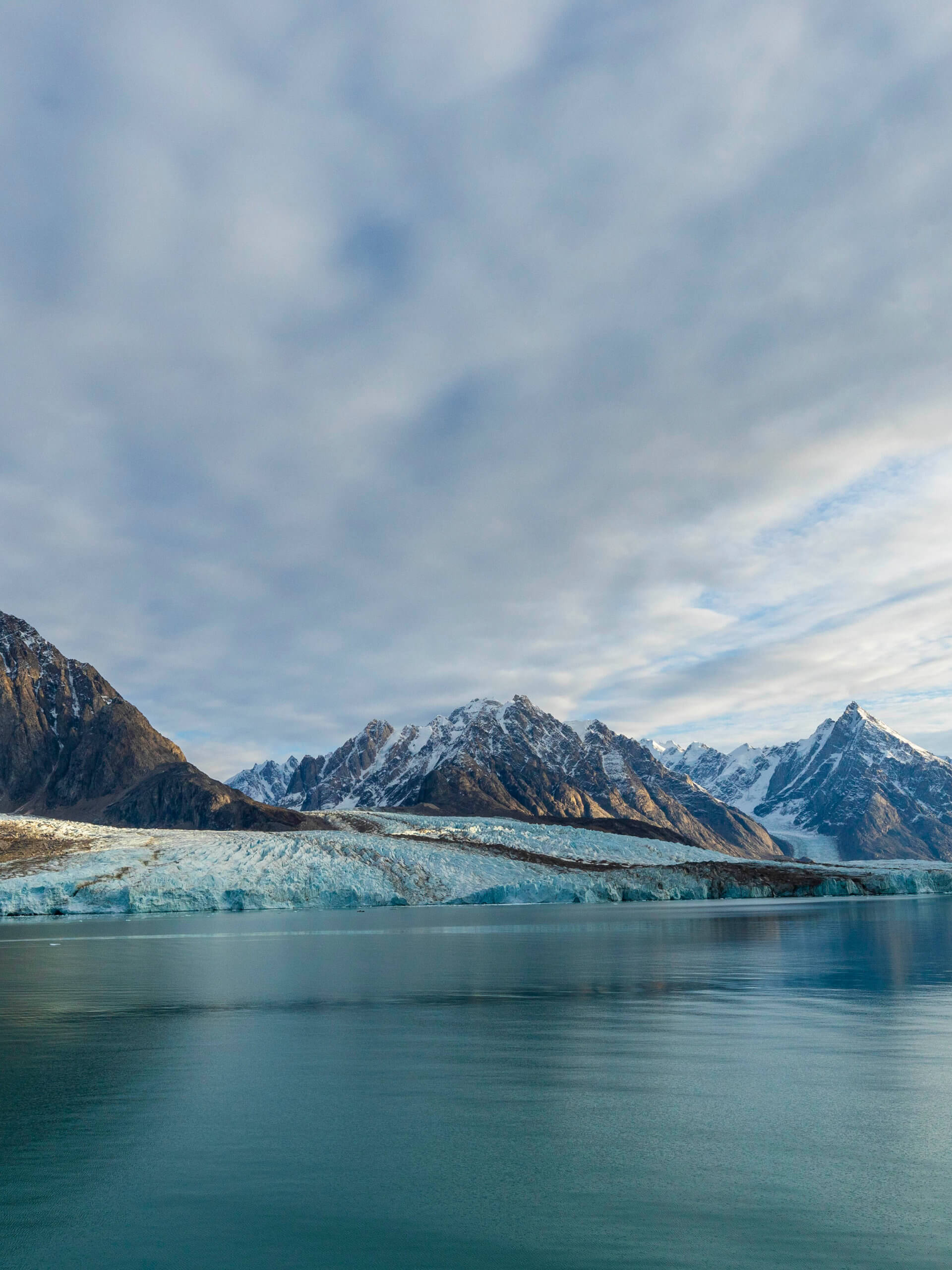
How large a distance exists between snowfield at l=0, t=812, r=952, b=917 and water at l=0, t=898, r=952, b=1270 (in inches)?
2835

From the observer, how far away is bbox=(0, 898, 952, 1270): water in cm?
841

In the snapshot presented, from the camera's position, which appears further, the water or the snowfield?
the snowfield

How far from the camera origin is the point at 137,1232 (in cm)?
869

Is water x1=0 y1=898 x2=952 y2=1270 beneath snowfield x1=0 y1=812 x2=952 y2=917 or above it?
beneath

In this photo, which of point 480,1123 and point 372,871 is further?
point 372,871

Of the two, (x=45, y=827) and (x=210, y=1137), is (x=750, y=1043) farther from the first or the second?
(x=45, y=827)

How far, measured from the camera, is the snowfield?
3775 inches

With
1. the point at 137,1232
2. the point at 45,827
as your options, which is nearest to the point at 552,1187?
the point at 137,1232

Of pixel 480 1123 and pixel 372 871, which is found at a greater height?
pixel 372 871

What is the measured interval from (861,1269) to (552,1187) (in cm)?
317

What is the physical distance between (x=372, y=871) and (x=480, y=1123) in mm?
100481

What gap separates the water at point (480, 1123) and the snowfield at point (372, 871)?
72006 mm

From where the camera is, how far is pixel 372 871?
10956cm

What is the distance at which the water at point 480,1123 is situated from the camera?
841 centimetres
